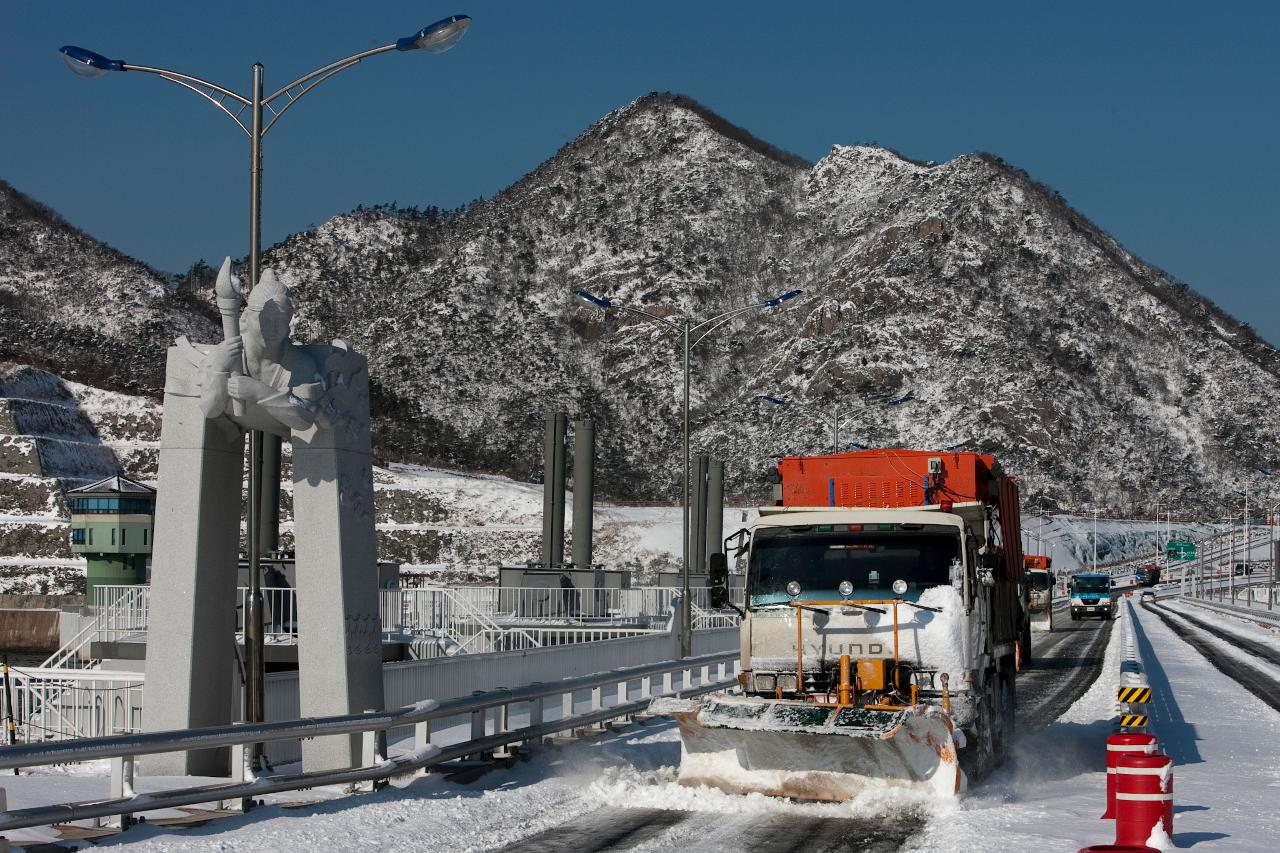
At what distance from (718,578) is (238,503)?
4.91 metres

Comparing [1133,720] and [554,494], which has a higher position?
[554,494]

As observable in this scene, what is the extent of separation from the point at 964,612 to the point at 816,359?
555ft

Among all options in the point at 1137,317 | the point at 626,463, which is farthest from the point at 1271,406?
the point at 626,463

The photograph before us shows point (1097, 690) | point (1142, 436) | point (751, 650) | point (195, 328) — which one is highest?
point (195, 328)

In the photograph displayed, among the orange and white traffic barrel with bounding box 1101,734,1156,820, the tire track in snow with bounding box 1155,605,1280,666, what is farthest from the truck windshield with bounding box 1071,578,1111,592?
the orange and white traffic barrel with bounding box 1101,734,1156,820

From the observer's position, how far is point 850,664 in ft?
48.3

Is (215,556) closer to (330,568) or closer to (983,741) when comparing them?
(330,568)

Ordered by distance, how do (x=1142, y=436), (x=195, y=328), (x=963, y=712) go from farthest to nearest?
(x=195, y=328) → (x=1142, y=436) → (x=963, y=712)

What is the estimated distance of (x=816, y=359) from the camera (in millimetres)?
183250

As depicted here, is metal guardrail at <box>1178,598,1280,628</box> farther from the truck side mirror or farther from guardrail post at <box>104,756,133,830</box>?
guardrail post at <box>104,756,133,830</box>

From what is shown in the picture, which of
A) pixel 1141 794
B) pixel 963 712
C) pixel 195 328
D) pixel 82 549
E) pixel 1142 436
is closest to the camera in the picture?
pixel 1141 794

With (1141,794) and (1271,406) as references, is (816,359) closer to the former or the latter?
(1271,406)

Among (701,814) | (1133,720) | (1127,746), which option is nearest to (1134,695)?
(1133,720)

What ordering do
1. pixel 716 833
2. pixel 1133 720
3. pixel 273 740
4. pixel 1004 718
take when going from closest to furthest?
1. pixel 716 833
2. pixel 273 740
3. pixel 1133 720
4. pixel 1004 718
